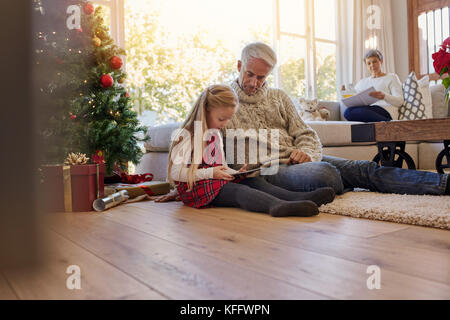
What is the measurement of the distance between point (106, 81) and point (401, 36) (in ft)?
14.9

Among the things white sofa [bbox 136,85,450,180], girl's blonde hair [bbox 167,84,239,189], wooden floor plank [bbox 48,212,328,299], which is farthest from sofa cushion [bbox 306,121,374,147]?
wooden floor plank [bbox 48,212,328,299]

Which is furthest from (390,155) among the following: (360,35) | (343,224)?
(360,35)

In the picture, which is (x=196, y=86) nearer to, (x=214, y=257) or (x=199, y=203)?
(x=199, y=203)

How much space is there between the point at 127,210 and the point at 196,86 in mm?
4444

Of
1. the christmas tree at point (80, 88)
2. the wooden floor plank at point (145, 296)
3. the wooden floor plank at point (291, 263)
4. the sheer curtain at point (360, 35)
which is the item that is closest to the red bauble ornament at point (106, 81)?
the christmas tree at point (80, 88)

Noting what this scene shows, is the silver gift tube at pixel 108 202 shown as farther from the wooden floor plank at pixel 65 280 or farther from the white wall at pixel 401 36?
the white wall at pixel 401 36

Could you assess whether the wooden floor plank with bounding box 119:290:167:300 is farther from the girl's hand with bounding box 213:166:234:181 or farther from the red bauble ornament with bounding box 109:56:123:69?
the red bauble ornament with bounding box 109:56:123:69

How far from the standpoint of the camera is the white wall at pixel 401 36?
518cm

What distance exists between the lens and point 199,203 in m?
1.58

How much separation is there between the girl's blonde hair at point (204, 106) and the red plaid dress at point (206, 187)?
0.04 m

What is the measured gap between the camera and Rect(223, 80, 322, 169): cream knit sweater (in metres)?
1.76

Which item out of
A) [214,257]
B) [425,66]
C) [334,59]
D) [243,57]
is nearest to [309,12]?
[334,59]

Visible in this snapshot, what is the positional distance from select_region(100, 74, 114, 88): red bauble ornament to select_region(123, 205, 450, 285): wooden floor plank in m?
1.27
